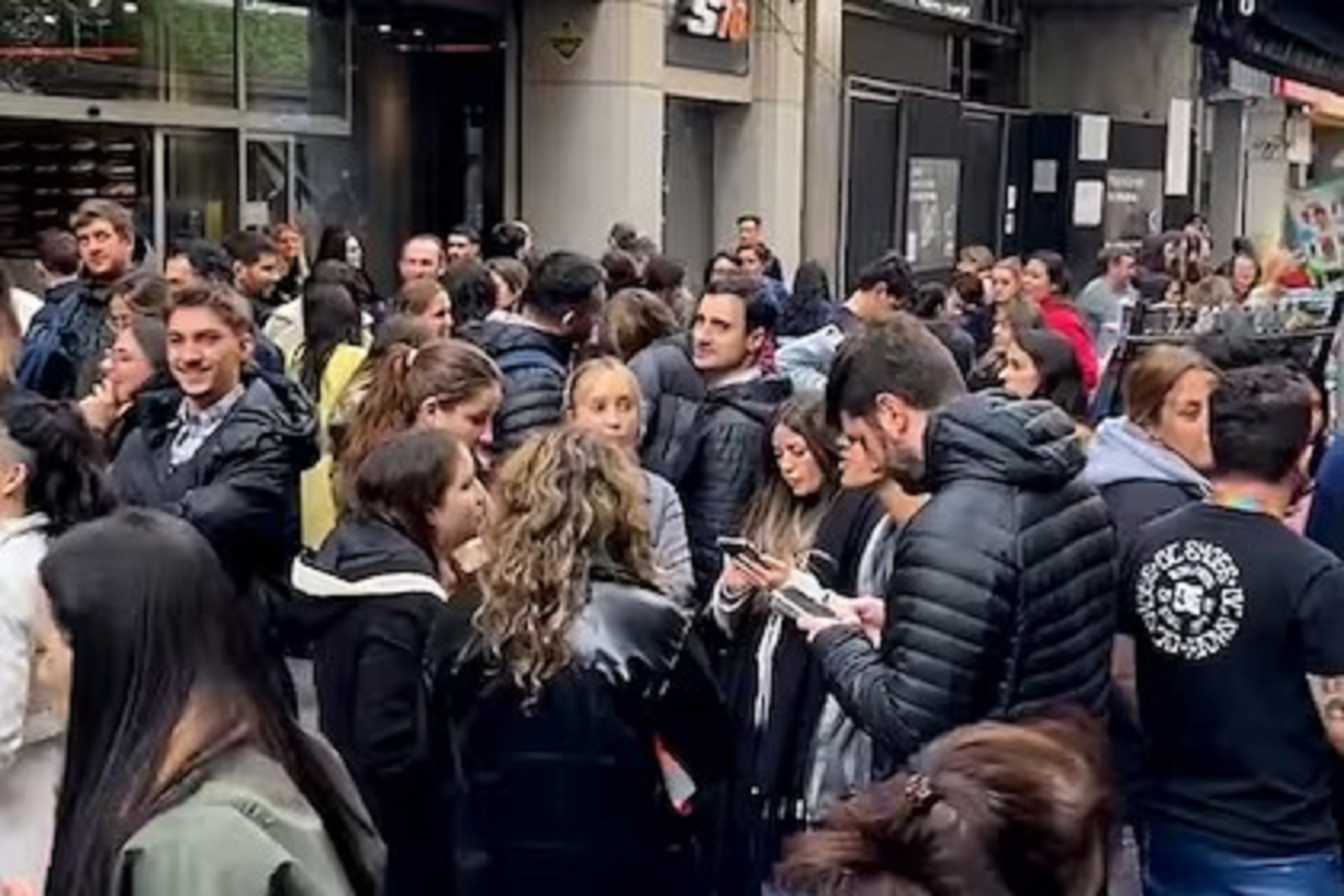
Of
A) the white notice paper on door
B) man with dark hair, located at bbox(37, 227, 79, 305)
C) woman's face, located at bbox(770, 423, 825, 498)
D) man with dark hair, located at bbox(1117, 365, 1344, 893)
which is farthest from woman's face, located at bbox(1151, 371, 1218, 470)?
the white notice paper on door

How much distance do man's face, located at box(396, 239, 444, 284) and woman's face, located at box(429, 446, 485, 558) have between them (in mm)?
5749

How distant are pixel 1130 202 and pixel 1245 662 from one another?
27.0 metres

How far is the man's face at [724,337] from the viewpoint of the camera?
7613 mm

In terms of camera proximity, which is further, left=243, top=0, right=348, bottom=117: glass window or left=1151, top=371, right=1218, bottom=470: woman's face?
left=243, top=0, right=348, bottom=117: glass window

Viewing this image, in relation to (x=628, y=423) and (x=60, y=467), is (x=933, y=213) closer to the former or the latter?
(x=628, y=423)

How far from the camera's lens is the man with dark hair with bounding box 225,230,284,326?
1049 centimetres

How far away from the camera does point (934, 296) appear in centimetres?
1247

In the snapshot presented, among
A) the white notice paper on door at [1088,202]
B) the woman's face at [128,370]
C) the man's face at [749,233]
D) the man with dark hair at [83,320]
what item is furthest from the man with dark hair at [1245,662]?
the white notice paper on door at [1088,202]

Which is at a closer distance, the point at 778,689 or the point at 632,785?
the point at 632,785

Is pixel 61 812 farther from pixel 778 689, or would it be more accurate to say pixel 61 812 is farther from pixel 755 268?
pixel 755 268

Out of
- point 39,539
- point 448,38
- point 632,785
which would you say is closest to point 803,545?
point 632,785

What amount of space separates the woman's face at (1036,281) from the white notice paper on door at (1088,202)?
54.6ft

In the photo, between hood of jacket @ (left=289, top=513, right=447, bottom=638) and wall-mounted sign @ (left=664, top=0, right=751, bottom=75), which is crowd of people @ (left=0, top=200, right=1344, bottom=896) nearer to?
hood of jacket @ (left=289, top=513, right=447, bottom=638)

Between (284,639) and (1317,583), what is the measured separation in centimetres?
233
